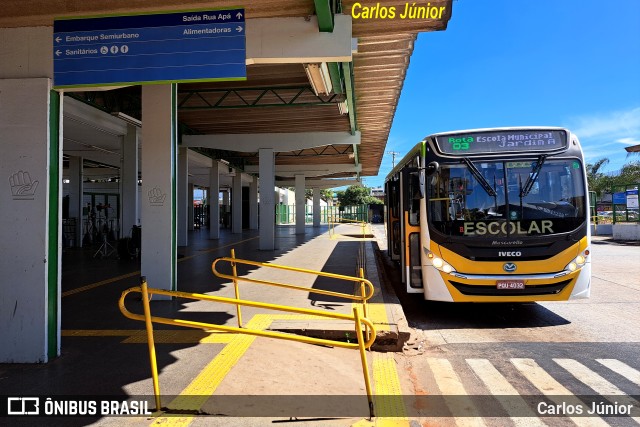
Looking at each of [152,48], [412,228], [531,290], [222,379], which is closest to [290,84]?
[412,228]

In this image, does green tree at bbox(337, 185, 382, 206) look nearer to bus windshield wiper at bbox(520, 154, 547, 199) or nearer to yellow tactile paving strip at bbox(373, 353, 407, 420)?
bus windshield wiper at bbox(520, 154, 547, 199)

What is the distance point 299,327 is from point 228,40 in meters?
3.76

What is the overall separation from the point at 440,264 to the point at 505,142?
2.18 m

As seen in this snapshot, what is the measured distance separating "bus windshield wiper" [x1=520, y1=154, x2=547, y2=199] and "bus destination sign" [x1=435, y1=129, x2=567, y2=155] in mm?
197

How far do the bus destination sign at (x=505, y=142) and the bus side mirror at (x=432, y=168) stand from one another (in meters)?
0.28

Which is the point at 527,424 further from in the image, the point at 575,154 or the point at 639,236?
the point at 639,236

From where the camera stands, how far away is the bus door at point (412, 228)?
6.78m

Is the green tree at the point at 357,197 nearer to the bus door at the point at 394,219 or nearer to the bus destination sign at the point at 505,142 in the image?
the bus door at the point at 394,219

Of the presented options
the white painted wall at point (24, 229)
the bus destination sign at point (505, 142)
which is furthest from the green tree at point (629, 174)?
the white painted wall at point (24, 229)

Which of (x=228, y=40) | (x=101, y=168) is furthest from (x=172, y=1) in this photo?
(x=101, y=168)

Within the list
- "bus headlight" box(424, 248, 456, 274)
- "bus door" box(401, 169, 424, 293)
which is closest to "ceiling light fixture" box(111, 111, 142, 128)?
"bus door" box(401, 169, 424, 293)

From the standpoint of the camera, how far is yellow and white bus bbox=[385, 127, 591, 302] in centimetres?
605

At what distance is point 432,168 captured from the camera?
654cm

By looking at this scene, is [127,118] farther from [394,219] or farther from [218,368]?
[218,368]
